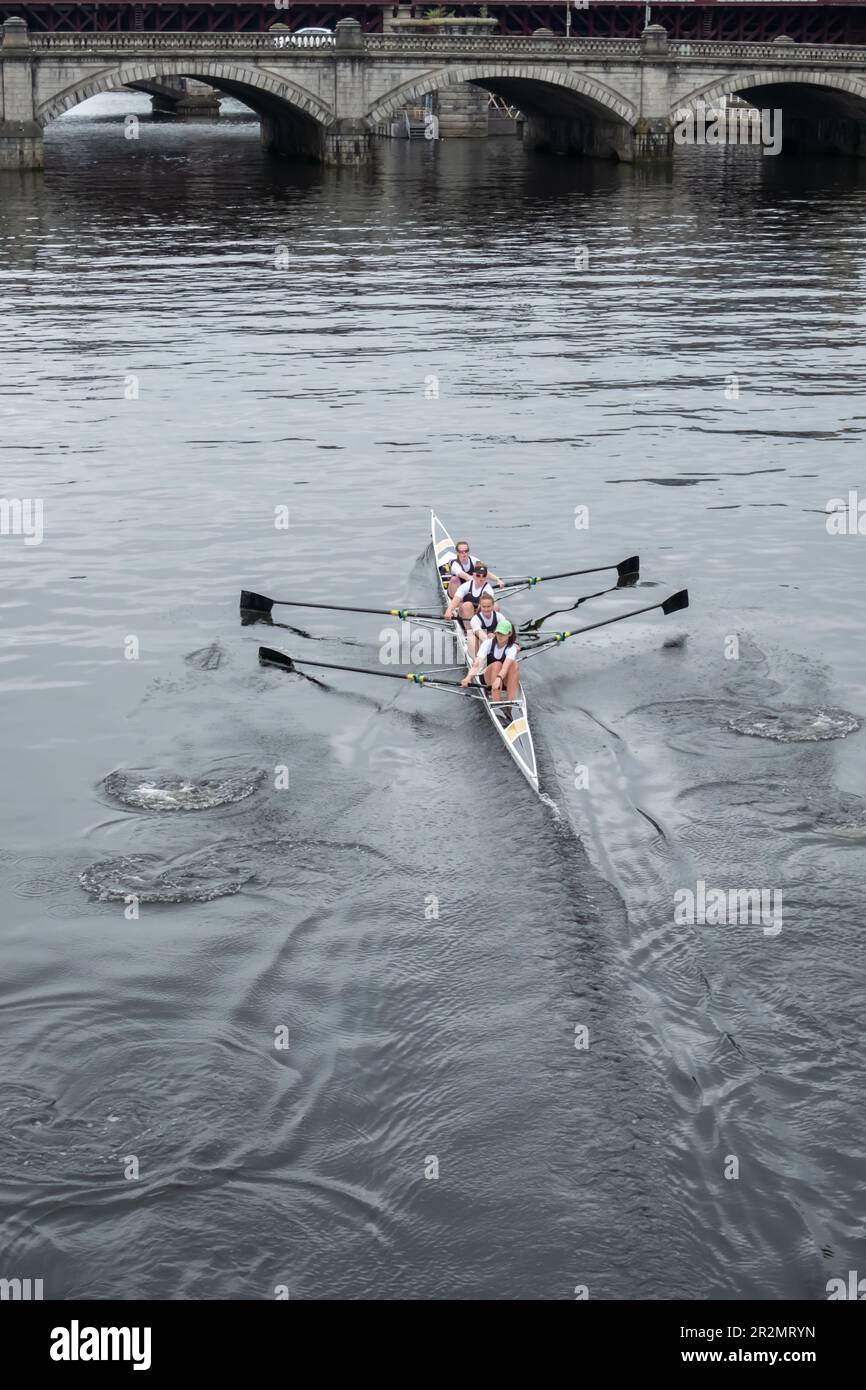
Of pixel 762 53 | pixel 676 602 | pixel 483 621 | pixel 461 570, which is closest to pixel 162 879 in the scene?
pixel 483 621

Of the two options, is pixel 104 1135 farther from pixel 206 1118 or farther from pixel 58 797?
pixel 58 797

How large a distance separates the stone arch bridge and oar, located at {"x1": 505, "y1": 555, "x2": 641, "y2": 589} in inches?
2905

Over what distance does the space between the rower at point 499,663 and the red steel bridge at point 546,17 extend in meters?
108

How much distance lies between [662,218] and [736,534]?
52.9 metres

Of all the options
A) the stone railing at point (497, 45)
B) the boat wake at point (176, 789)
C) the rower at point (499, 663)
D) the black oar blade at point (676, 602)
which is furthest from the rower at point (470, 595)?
the stone railing at point (497, 45)

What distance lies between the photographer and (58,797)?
23.0 metres

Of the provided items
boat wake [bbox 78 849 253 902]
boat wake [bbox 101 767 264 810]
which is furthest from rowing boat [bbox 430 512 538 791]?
boat wake [bbox 78 849 253 902]

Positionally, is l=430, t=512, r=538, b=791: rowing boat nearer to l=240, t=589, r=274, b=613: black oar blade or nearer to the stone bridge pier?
l=240, t=589, r=274, b=613: black oar blade

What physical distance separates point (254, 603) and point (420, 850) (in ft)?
30.5

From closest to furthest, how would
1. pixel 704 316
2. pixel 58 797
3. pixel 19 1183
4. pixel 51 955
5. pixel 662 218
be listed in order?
pixel 19 1183 < pixel 51 955 < pixel 58 797 < pixel 704 316 < pixel 662 218

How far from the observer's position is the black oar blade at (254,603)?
95.6 ft

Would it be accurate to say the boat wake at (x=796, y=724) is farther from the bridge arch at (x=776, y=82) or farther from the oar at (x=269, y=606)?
the bridge arch at (x=776, y=82)

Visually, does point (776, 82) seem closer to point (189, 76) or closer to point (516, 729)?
point (189, 76)
